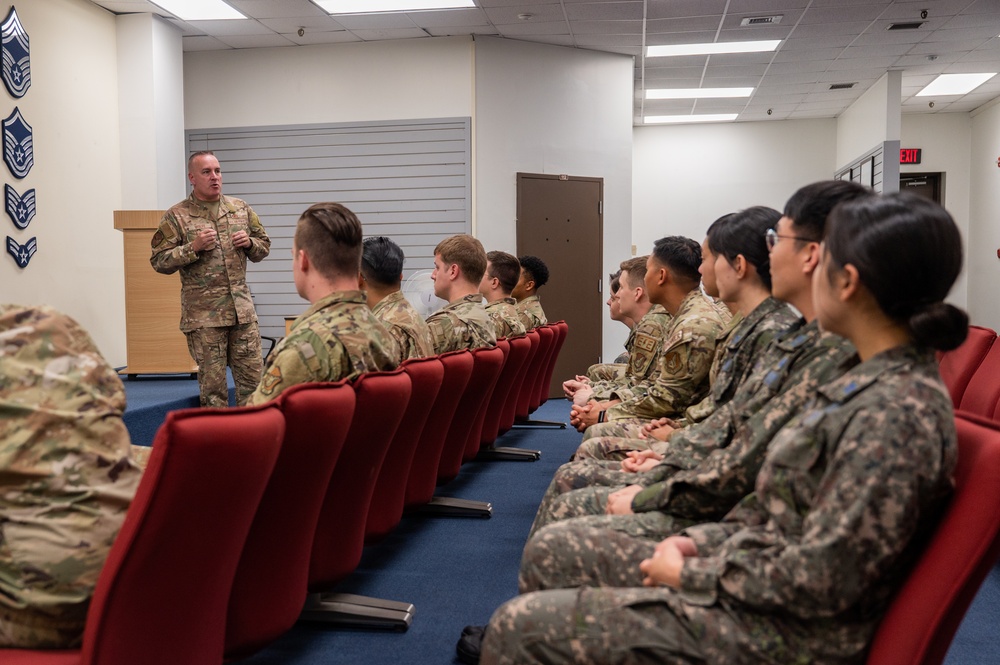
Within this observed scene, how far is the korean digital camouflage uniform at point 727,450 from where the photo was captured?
1.66m

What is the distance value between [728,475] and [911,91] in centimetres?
1054

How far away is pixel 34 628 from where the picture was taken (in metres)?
1.34

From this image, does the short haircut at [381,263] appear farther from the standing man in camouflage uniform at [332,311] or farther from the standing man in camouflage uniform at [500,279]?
the standing man in camouflage uniform at [500,279]

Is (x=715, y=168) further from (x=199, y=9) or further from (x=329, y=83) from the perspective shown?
(x=199, y=9)

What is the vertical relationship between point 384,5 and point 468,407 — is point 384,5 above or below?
above

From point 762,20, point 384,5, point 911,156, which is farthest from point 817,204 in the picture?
point 911,156

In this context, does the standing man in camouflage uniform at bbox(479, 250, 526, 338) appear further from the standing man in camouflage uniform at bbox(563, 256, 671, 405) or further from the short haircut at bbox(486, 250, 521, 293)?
the standing man in camouflage uniform at bbox(563, 256, 671, 405)

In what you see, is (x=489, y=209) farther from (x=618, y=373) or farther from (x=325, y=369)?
(x=325, y=369)

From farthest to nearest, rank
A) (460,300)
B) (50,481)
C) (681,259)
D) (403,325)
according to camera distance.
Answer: (460,300)
(403,325)
(681,259)
(50,481)

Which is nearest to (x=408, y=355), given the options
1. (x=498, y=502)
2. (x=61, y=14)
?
(x=498, y=502)

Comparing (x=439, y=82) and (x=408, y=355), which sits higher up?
(x=439, y=82)

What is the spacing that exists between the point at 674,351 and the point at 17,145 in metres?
4.97

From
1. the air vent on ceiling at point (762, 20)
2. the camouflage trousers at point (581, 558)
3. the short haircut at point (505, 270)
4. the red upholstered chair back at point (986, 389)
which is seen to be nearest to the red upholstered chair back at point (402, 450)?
the camouflage trousers at point (581, 558)

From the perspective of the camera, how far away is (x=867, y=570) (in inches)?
45.8
